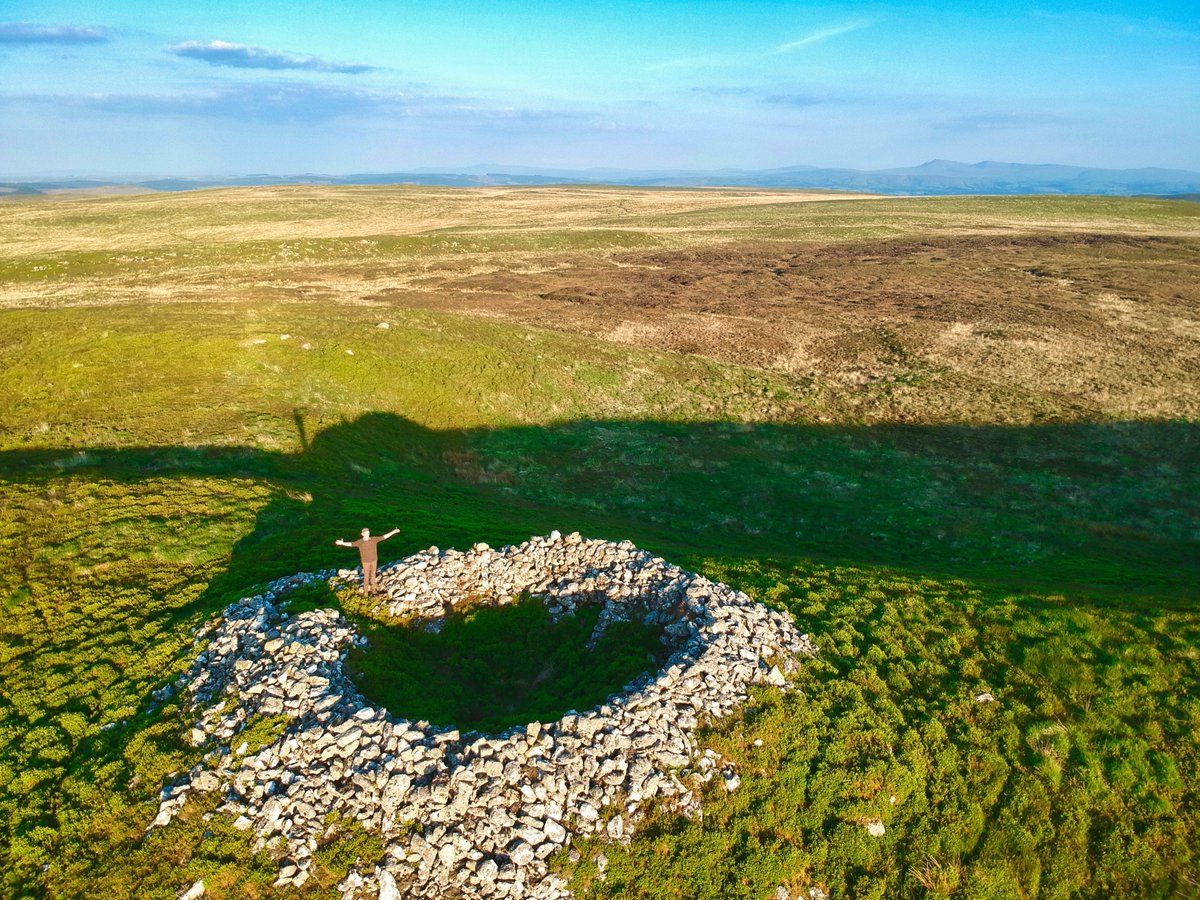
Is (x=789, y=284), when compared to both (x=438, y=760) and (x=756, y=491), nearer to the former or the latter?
(x=756, y=491)

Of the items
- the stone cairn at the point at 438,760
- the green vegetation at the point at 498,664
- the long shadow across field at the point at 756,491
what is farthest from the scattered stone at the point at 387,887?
the long shadow across field at the point at 756,491

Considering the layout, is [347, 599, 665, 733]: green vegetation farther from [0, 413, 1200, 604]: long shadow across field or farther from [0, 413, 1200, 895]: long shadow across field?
[0, 413, 1200, 604]: long shadow across field

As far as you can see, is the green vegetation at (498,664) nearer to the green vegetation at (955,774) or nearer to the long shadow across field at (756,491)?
the green vegetation at (955,774)

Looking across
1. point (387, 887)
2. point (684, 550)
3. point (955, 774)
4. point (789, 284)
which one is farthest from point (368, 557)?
point (789, 284)

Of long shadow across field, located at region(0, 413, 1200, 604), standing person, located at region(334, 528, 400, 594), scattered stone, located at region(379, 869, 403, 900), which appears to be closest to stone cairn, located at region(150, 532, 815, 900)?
scattered stone, located at region(379, 869, 403, 900)

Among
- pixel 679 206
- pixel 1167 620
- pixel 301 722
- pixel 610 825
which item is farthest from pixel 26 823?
pixel 679 206

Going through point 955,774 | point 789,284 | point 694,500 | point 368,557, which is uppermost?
point 789,284

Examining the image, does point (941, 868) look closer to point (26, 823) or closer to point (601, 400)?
point (26, 823)
